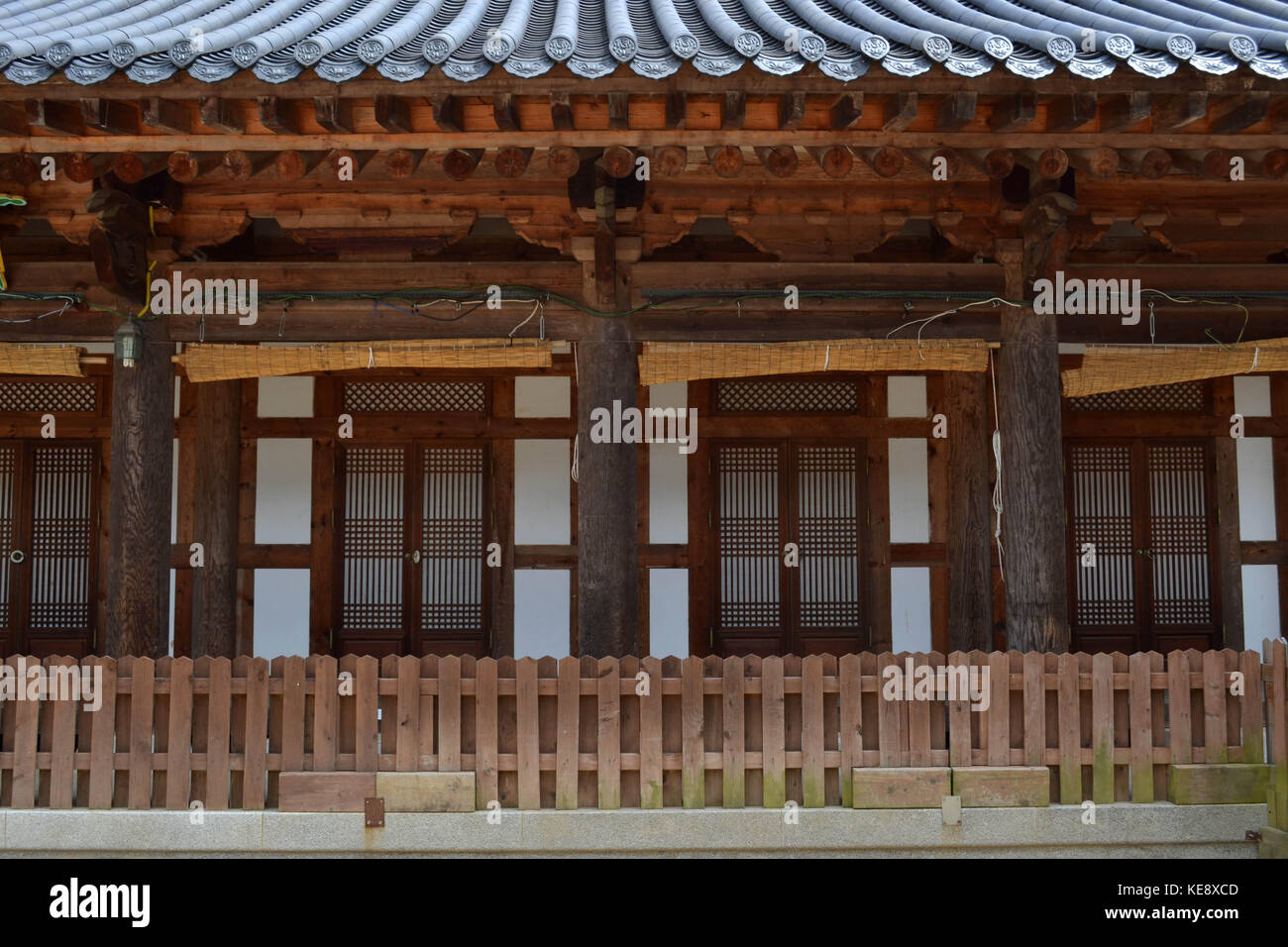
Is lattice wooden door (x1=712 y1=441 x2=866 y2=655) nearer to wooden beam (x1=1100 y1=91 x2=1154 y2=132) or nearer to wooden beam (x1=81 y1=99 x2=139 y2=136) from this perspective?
Answer: wooden beam (x1=1100 y1=91 x2=1154 y2=132)

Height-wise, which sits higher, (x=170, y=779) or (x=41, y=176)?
(x=41, y=176)

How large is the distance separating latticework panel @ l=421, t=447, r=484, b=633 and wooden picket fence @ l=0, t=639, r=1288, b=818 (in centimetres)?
343

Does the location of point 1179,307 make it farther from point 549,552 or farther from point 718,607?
point 549,552

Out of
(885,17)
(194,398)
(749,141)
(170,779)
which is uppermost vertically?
(885,17)

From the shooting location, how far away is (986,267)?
22.4 ft

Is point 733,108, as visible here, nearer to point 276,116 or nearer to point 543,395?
point 276,116

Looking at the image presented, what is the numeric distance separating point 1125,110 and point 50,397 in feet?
26.9

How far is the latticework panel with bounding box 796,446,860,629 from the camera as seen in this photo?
8.70m

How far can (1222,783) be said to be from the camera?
17.0ft

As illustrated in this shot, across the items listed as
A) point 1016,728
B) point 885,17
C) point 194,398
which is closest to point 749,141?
point 885,17

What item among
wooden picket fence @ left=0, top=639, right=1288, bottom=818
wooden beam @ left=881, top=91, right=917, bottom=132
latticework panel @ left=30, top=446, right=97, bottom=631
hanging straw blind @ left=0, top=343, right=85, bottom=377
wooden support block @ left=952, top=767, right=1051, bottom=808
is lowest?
wooden support block @ left=952, top=767, right=1051, bottom=808

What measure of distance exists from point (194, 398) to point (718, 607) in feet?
15.4

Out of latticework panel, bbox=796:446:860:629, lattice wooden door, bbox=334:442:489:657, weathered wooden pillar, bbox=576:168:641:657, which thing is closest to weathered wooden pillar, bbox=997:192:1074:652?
latticework panel, bbox=796:446:860:629

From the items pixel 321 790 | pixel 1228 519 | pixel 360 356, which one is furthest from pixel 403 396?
pixel 1228 519
